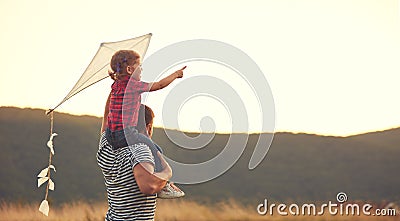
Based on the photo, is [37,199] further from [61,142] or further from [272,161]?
[272,161]

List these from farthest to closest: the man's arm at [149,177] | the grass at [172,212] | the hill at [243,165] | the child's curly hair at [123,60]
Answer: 1. the hill at [243,165]
2. the grass at [172,212]
3. the child's curly hair at [123,60]
4. the man's arm at [149,177]

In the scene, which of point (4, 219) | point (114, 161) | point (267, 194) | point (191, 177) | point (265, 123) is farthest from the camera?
point (267, 194)

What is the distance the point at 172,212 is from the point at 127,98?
4648mm

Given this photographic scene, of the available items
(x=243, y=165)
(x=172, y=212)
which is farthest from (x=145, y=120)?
(x=243, y=165)

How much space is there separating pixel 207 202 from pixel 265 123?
428 centimetres

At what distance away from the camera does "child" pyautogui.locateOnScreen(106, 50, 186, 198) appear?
242cm

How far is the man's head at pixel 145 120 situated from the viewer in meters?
2.49

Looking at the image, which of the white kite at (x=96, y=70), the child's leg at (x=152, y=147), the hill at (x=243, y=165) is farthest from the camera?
the hill at (x=243, y=165)

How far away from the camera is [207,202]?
7348 mm

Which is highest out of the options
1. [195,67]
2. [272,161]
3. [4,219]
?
[195,67]

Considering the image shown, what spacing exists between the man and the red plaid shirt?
8 centimetres

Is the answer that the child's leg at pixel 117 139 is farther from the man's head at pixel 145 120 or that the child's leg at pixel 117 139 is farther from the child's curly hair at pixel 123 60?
the child's curly hair at pixel 123 60

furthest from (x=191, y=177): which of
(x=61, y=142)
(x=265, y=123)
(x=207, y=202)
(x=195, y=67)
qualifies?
(x=61, y=142)

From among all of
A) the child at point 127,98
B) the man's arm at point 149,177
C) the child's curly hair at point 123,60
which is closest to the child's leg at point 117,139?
the child at point 127,98
